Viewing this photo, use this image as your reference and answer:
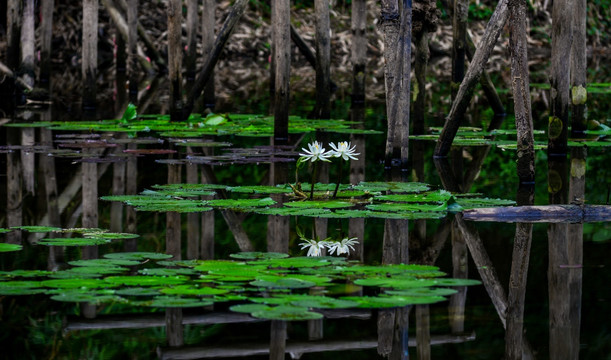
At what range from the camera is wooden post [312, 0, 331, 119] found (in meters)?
13.2

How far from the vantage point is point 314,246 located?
246 inches

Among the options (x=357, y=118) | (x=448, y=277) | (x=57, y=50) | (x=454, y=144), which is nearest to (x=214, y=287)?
(x=448, y=277)

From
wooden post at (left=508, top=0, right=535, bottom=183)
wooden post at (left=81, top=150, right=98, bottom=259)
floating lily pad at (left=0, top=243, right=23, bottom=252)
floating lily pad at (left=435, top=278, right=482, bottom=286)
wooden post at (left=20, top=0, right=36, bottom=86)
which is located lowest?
floating lily pad at (left=435, top=278, right=482, bottom=286)

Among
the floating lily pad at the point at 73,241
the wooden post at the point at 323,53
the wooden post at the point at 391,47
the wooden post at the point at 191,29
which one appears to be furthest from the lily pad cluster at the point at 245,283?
the wooden post at the point at 191,29

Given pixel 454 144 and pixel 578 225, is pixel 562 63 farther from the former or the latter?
pixel 578 225

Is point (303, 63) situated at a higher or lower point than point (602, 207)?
higher

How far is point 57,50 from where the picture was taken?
25562 mm

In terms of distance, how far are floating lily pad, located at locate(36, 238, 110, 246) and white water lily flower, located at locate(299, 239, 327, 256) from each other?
112cm

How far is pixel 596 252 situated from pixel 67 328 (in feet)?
9.99

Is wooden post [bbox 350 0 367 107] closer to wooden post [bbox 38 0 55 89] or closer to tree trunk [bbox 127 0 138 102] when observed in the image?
tree trunk [bbox 127 0 138 102]

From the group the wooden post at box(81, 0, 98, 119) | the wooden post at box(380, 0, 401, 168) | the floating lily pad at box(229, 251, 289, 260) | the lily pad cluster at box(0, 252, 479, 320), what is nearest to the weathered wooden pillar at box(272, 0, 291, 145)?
the wooden post at box(380, 0, 401, 168)

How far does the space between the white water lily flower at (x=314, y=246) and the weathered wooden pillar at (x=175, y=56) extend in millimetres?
5808

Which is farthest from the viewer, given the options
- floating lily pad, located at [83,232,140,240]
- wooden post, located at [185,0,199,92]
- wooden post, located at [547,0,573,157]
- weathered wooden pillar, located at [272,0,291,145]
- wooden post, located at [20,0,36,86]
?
wooden post, located at [185,0,199,92]

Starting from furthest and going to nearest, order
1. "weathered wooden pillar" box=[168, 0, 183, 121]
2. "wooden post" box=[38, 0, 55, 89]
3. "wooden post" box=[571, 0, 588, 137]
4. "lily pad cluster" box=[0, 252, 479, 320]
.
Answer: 1. "wooden post" box=[38, 0, 55, 89]
2. "weathered wooden pillar" box=[168, 0, 183, 121]
3. "wooden post" box=[571, 0, 588, 137]
4. "lily pad cluster" box=[0, 252, 479, 320]
